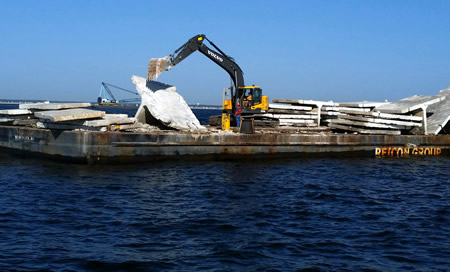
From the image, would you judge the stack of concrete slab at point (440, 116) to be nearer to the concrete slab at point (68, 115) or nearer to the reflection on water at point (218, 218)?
the reflection on water at point (218, 218)

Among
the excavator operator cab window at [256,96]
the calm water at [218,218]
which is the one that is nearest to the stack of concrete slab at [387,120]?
the excavator operator cab window at [256,96]

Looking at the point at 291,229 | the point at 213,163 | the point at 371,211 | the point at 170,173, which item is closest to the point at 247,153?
the point at 213,163

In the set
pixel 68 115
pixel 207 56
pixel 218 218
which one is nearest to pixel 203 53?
pixel 207 56

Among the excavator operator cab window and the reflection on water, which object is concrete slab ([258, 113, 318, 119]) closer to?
the excavator operator cab window

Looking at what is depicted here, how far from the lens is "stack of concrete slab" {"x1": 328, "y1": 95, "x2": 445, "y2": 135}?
34719 mm

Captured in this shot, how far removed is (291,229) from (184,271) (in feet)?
16.1

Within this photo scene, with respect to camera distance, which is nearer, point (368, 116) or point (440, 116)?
point (368, 116)

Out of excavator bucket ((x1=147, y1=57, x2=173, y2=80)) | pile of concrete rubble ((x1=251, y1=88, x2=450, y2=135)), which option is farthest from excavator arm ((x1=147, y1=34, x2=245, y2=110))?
pile of concrete rubble ((x1=251, y1=88, x2=450, y2=135))

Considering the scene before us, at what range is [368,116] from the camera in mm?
35125

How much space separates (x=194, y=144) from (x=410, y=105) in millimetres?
17768

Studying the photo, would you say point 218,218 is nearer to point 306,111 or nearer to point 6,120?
point 6,120

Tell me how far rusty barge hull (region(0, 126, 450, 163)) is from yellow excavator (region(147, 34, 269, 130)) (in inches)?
144

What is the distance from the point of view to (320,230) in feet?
52.0

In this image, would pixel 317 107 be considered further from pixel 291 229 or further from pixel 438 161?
pixel 291 229
